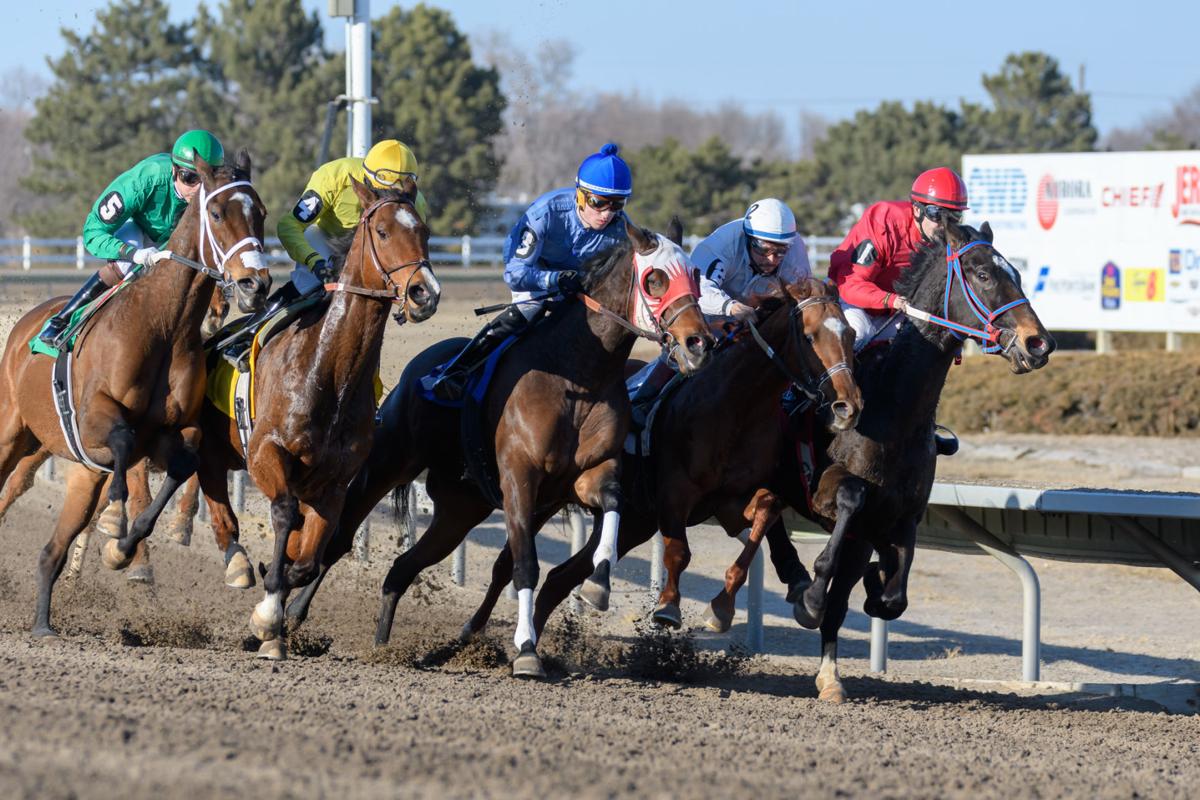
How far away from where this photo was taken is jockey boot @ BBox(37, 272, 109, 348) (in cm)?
676

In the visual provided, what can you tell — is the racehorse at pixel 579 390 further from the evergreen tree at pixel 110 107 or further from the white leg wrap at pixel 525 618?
the evergreen tree at pixel 110 107

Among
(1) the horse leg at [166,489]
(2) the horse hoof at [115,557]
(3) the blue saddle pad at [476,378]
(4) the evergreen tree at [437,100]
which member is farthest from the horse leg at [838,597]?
A: (4) the evergreen tree at [437,100]

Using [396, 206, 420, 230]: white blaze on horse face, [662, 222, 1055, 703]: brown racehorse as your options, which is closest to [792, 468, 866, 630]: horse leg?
Answer: [662, 222, 1055, 703]: brown racehorse

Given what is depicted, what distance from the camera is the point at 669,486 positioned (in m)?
6.61

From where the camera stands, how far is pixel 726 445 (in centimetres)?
652

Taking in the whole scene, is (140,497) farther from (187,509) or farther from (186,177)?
(186,177)

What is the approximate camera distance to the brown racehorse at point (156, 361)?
6.26 metres

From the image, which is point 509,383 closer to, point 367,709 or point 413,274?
point 413,274

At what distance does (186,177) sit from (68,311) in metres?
0.80

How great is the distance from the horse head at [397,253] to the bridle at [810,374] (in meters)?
1.31

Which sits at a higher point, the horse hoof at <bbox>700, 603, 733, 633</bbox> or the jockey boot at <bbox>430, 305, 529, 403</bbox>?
the jockey boot at <bbox>430, 305, 529, 403</bbox>

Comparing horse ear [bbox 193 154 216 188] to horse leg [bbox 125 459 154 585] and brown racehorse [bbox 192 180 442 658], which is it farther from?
horse leg [bbox 125 459 154 585]

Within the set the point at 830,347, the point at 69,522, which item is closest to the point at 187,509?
the point at 69,522

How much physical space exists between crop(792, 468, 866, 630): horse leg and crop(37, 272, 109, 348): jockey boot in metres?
3.21
